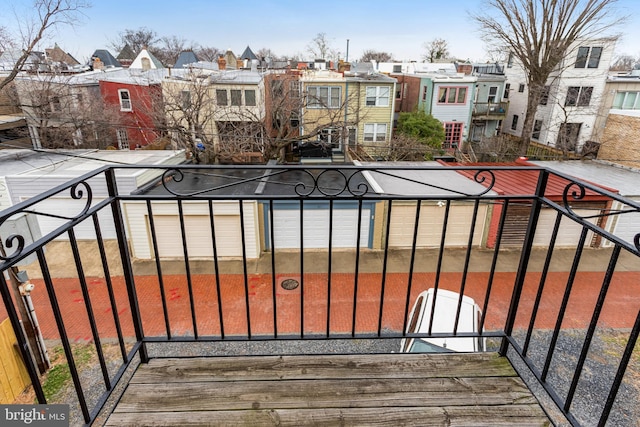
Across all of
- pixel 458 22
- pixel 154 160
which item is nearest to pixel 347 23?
pixel 458 22

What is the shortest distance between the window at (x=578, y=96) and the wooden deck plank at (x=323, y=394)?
2231 centimetres

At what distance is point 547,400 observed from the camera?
17.2 feet

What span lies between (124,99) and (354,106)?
12.4 metres

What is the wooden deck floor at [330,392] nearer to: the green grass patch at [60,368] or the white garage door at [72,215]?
the green grass patch at [60,368]

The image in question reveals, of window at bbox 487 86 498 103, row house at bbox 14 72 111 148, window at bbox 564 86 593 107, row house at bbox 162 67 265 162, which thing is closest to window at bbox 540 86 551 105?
window at bbox 564 86 593 107

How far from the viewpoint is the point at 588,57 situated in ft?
59.9

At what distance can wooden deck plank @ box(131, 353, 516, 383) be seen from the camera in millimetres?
2043

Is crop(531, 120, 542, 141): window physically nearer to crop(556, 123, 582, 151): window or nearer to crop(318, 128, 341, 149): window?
crop(556, 123, 582, 151): window

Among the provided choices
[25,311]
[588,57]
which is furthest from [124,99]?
[588,57]

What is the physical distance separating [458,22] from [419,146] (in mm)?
8635

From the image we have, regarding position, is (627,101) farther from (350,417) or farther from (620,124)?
(350,417)

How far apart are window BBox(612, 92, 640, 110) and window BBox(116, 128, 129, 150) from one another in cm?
2689

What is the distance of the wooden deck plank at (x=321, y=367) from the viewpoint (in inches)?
80.4

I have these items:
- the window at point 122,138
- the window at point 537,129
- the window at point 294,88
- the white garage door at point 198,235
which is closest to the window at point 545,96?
the window at point 537,129
